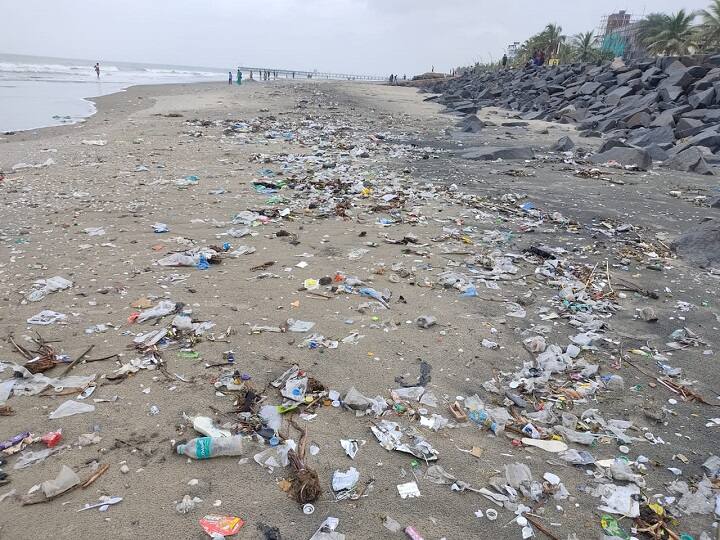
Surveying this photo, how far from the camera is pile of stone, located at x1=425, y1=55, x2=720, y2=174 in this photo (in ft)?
33.2

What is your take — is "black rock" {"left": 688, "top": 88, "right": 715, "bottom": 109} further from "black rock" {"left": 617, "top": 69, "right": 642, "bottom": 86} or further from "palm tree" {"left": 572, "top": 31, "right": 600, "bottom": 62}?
"palm tree" {"left": 572, "top": 31, "right": 600, "bottom": 62}

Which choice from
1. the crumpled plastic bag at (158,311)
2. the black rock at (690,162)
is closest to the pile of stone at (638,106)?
the black rock at (690,162)

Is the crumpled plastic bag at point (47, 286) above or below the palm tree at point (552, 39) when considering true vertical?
below

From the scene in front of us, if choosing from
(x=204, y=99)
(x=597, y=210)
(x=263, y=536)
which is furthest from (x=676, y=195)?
(x=204, y=99)

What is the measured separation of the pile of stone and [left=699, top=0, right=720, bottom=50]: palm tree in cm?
546

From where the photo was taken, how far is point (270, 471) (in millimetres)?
2221

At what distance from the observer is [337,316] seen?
12.1 feet

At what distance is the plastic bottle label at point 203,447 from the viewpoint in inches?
89.3

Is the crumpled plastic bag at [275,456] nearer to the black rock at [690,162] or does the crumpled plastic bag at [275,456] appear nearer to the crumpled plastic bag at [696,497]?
the crumpled plastic bag at [696,497]

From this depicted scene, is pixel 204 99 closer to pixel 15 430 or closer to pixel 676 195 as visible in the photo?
pixel 676 195

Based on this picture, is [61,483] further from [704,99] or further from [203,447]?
[704,99]

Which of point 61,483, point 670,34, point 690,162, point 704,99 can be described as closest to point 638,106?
point 704,99

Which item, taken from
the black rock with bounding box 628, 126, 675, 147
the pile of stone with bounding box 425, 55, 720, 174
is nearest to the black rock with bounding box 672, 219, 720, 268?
the pile of stone with bounding box 425, 55, 720, 174

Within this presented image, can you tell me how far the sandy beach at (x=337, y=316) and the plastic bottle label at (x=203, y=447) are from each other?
42 mm
